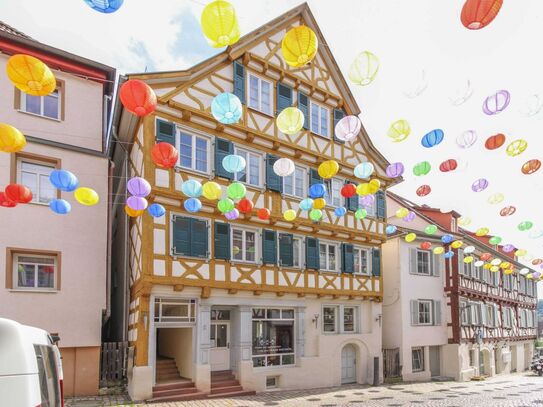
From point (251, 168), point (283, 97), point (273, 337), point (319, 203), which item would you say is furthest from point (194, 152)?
point (273, 337)

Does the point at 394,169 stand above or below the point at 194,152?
below

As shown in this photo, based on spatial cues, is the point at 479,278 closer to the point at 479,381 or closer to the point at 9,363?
the point at 479,381

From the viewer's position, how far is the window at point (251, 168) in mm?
17906

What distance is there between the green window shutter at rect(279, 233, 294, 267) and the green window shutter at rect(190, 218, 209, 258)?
3.35 metres

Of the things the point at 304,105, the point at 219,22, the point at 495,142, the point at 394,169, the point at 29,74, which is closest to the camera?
the point at 219,22

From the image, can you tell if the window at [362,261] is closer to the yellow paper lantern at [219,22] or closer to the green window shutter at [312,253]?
the green window shutter at [312,253]

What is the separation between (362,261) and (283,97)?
7975mm

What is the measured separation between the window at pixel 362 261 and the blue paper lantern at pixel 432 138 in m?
10.3

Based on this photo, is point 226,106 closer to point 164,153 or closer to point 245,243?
point 164,153

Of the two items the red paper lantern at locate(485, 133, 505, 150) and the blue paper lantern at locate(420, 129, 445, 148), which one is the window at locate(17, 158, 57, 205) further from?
the red paper lantern at locate(485, 133, 505, 150)

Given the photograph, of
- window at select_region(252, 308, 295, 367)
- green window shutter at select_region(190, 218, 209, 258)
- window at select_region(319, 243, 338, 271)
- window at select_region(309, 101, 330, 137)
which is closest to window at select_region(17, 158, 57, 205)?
green window shutter at select_region(190, 218, 209, 258)

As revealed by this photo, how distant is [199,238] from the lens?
1628cm

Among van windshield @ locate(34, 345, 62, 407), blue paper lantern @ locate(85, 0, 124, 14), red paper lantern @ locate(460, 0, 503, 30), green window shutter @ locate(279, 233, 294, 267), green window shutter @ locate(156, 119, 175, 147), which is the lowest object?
van windshield @ locate(34, 345, 62, 407)

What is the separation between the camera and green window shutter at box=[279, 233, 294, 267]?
18672 millimetres
